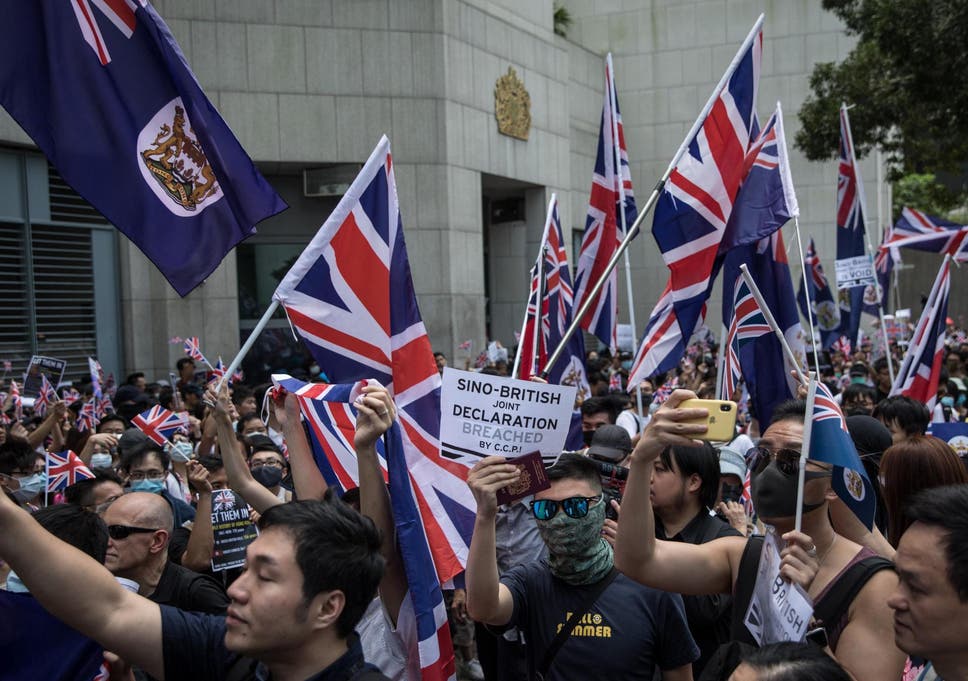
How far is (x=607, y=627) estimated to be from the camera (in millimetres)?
3619

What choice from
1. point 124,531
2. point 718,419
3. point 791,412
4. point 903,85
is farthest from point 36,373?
point 903,85

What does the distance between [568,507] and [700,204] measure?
3543 millimetres

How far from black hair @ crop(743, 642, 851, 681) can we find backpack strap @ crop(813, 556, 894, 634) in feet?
1.70

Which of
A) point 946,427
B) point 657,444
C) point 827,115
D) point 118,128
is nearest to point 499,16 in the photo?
point 827,115

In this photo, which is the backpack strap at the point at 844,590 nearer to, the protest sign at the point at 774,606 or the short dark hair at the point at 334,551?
the protest sign at the point at 774,606

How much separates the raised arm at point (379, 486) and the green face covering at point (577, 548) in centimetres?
56

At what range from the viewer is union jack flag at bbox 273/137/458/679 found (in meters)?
4.43

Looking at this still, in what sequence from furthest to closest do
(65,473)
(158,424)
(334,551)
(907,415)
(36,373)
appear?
(36,373), (158,424), (65,473), (907,415), (334,551)

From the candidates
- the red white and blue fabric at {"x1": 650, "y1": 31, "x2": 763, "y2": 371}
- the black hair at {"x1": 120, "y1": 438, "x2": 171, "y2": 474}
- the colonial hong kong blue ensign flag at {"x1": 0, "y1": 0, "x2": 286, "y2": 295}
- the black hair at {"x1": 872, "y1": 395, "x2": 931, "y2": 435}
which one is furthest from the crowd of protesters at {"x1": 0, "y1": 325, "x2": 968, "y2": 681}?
the red white and blue fabric at {"x1": 650, "y1": 31, "x2": 763, "y2": 371}

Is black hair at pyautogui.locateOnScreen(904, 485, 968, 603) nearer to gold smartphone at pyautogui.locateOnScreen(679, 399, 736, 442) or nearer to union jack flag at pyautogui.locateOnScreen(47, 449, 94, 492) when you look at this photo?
gold smartphone at pyautogui.locateOnScreen(679, 399, 736, 442)

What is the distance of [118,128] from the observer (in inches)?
170

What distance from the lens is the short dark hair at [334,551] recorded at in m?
2.76

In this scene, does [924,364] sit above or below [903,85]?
below

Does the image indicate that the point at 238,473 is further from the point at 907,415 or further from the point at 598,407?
the point at 598,407
